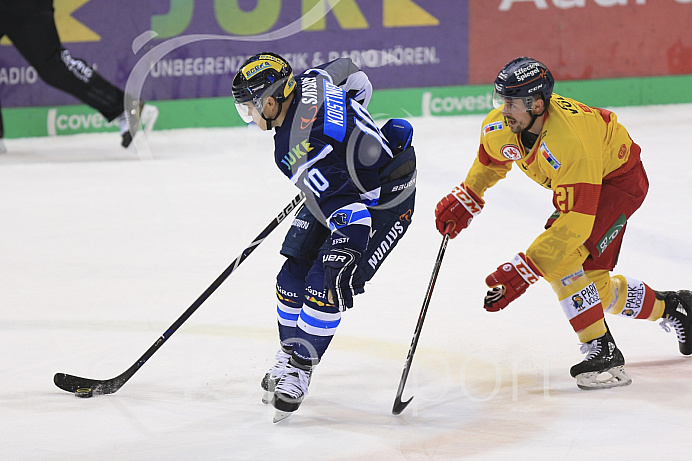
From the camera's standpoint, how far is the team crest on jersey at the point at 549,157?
3.20 meters

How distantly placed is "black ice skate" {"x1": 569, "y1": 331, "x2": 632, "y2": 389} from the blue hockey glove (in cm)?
87

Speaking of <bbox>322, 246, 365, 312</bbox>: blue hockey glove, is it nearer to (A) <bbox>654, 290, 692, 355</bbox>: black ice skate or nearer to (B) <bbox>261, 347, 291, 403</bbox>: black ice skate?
(B) <bbox>261, 347, 291, 403</bbox>: black ice skate

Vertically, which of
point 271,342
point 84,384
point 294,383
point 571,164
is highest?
point 571,164

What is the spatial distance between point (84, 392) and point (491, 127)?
1667mm

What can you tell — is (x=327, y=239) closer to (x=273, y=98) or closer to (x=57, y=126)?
(x=273, y=98)

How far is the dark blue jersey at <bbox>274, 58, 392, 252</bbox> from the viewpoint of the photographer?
119 inches

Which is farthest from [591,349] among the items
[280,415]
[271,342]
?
[271,342]

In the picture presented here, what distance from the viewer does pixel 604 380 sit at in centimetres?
341

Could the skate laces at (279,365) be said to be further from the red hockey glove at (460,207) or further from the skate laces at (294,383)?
the red hockey glove at (460,207)

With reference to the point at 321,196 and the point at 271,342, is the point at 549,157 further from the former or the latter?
the point at 271,342

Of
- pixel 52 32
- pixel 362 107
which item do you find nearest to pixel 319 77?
pixel 362 107

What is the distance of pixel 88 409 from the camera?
10.7 ft

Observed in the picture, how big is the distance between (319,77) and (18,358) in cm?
155

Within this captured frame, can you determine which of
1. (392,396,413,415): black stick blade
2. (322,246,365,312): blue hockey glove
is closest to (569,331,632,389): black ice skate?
(392,396,413,415): black stick blade
